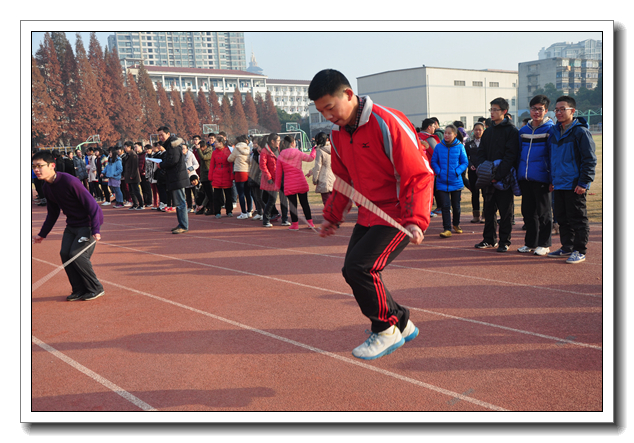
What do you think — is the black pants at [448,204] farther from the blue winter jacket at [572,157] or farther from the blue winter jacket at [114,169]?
the blue winter jacket at [114,169]

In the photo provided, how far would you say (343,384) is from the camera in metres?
3.67

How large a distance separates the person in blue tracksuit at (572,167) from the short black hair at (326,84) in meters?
A: 4.40

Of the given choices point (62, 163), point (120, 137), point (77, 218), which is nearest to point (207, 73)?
point (120, 137)

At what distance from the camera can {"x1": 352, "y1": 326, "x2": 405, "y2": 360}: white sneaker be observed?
3656 mm

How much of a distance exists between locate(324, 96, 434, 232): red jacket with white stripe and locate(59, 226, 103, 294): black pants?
406cm

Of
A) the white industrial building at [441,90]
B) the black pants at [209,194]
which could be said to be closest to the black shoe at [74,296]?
the black pants at [209,194]

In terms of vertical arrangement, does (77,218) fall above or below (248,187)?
below

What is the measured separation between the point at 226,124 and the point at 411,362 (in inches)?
3766

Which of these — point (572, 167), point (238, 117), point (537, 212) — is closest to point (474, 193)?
point (537, 212)

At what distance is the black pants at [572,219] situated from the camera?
6.78m

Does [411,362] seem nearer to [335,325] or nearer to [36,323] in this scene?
[335,325]

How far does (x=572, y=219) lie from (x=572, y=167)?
0.74 m

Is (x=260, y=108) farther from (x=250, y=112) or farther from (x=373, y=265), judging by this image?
(x=373, y=265)

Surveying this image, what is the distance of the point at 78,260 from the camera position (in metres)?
6.20
